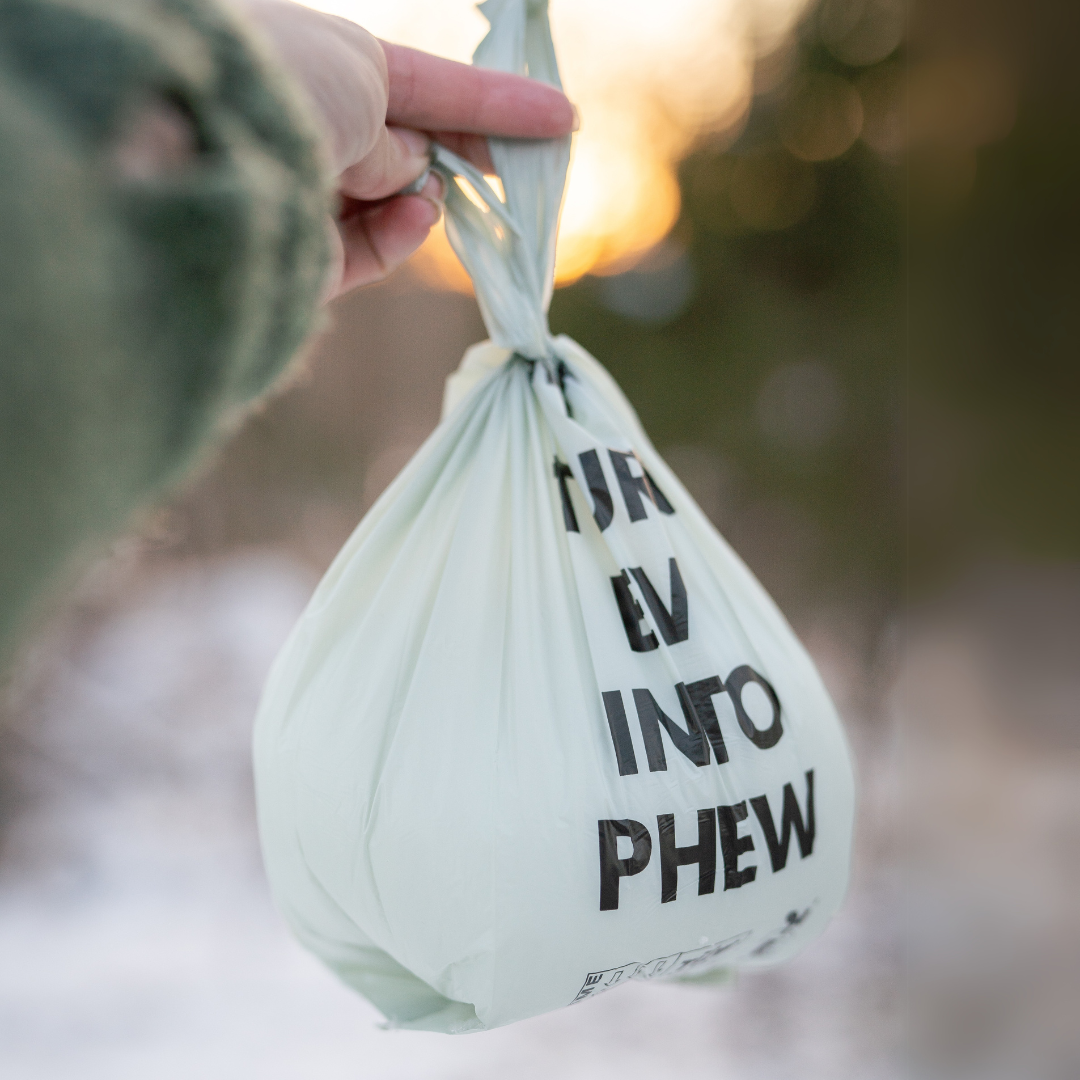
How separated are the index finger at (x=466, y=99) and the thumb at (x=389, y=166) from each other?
0.05 ft

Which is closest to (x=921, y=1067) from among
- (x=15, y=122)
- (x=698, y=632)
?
(x=698, y=632)

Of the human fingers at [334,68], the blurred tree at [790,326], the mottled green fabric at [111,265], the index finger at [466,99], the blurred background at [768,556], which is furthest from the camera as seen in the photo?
the blurred tree at [790,326]

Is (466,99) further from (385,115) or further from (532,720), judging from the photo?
(532,720)

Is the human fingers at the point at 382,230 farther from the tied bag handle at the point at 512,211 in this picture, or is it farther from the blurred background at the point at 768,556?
the blurred background at the point at 768,556

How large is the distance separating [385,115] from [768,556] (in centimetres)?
180

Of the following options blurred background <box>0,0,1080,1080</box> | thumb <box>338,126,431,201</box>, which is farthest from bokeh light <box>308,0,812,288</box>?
thumb <box>338,126,431,201</box>

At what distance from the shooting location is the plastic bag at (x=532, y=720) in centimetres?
59

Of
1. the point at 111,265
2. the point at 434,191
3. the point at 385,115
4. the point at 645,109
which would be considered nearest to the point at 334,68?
the point at 385,115

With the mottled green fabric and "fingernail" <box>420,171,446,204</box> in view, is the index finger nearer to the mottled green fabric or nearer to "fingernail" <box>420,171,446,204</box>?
"fingernail" <box>420,171,446,204</box>

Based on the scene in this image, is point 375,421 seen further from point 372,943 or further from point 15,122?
point 15,122

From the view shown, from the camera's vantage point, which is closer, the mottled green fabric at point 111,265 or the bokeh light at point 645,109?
the mottled green fabric at point 111,265

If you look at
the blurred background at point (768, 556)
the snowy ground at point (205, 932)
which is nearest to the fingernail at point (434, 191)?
the blurred background at point (768, 556)

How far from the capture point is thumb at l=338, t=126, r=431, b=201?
693mm

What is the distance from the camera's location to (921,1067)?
1.74 m
